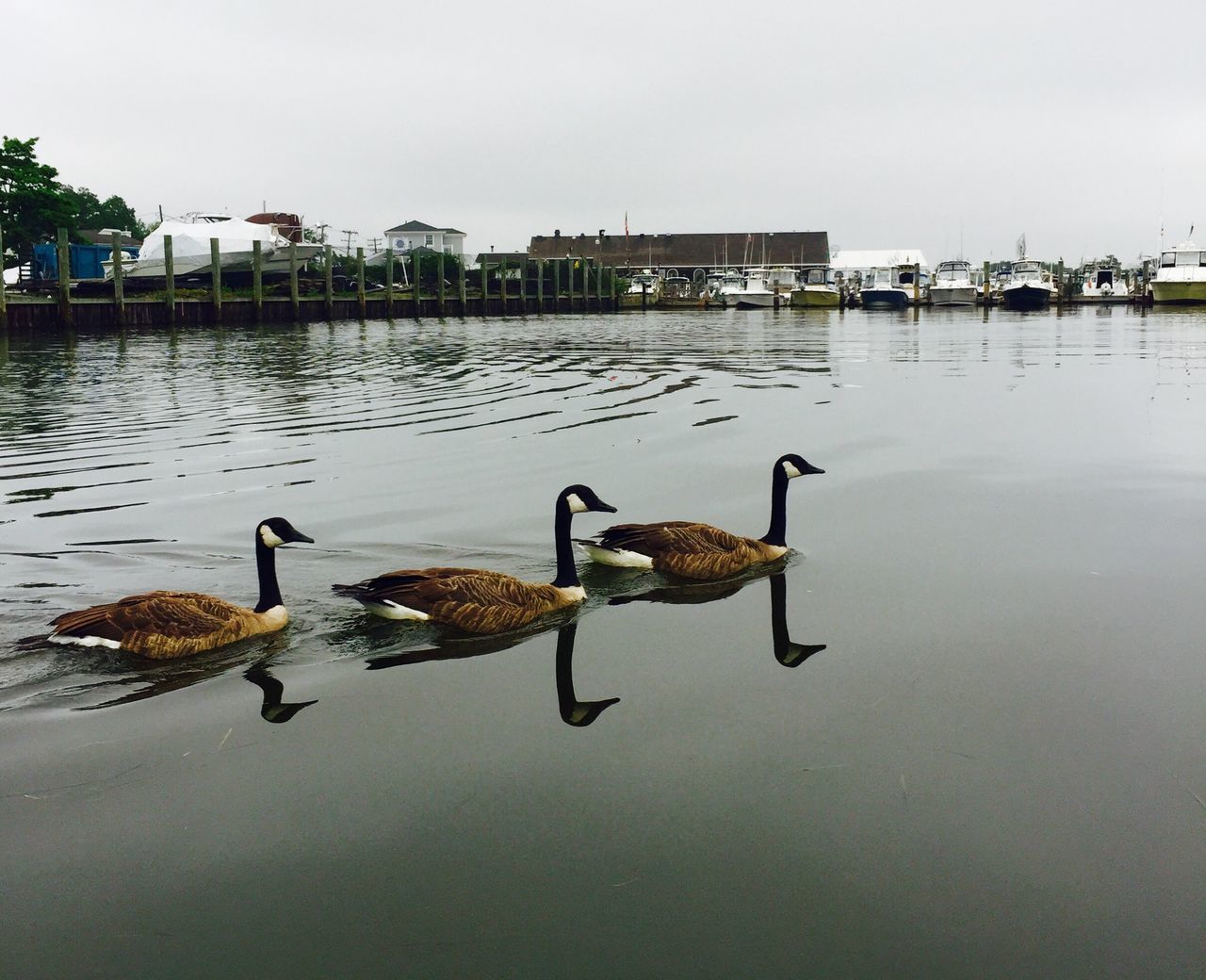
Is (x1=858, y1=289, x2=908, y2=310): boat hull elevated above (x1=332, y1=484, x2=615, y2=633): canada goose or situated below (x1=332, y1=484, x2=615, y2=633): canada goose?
above

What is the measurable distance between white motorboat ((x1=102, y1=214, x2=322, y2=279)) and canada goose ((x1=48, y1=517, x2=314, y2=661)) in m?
47.7

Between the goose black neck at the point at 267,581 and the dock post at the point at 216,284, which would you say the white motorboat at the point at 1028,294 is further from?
the goose black neck at the point at 267,581

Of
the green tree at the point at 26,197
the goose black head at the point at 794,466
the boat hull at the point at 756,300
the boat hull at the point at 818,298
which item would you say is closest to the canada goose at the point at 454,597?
the goose black head at the point at 794,466

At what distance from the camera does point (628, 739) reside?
604 centimetres

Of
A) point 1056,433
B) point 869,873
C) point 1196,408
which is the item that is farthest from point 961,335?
point 869,873

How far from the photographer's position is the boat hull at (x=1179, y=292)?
242ft

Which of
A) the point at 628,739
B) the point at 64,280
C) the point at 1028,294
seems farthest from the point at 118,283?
the point at 1028,294

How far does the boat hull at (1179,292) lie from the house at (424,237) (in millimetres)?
72127

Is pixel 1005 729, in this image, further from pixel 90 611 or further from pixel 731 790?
pixel 90 611

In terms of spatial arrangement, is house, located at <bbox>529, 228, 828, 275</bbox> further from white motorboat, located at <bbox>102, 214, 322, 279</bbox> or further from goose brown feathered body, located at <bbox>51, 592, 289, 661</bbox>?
goose brown feathered body, located at <bbox>51, 592, 289, 661</bbox>

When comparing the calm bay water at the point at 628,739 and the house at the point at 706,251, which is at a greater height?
the house at the point at 706,251

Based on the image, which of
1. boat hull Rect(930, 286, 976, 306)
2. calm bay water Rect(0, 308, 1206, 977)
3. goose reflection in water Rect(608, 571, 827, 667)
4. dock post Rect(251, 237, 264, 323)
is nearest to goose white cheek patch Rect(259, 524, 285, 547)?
calm bay water Rect(0, 308, 1206, 977)

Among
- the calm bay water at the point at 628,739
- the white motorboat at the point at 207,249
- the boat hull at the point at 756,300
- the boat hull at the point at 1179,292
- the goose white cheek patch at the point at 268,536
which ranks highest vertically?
the white motorboat at the point at 207,249

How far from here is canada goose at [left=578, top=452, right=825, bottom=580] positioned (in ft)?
30.1
